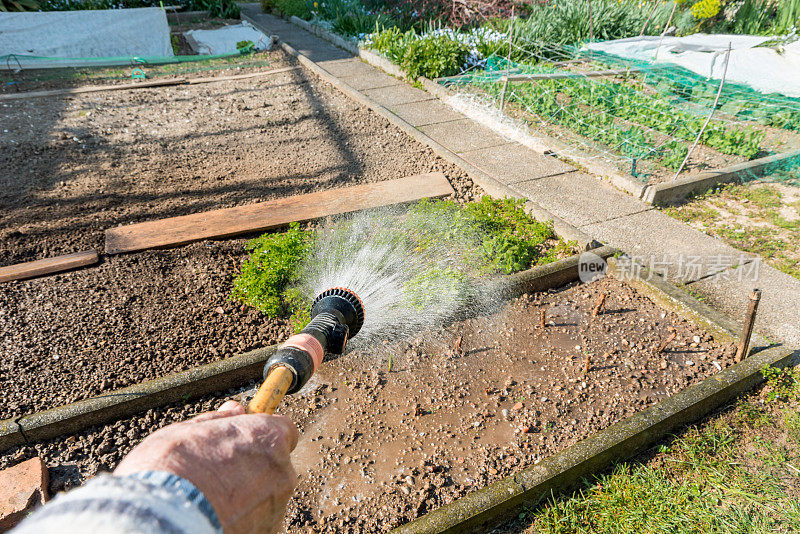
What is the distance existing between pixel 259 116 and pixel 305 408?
559 centimetres

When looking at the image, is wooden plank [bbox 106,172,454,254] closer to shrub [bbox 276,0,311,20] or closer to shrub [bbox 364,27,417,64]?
shrub [bbox 364,27,417,64]

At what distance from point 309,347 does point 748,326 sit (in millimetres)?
2850

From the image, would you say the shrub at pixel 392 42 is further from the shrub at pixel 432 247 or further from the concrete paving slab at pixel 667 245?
the concrete paving slab at pixel 667 245

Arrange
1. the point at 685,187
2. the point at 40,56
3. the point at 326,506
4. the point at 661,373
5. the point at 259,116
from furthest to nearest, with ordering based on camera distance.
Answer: the point at 40,56 → the point at 259,116 → the point at 685,187 → the point at 661,373 → the point at 326,506

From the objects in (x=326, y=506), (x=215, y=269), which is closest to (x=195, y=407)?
(x=326, y=506)

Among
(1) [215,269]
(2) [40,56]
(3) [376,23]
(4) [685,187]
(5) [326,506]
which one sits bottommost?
(5) [326,506]

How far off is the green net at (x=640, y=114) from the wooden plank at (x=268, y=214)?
Answer: 6.48ft

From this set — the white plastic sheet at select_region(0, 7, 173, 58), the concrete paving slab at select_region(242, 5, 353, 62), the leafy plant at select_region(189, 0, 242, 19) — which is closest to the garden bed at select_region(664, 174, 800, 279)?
the concrete paving slab at select_region(242, 5, 353, 62)

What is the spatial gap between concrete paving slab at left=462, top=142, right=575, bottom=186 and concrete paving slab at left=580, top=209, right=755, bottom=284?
2.47ft

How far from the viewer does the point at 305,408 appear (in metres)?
3.06

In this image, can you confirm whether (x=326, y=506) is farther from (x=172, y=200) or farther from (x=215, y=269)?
(x=172, y=200)

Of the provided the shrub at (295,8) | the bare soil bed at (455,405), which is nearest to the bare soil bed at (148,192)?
the bare soil bed at (455,405)

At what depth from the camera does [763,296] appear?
3895 millimetres

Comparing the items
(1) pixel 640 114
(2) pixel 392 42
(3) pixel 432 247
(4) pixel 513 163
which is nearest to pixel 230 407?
(3) pixel 432 247
